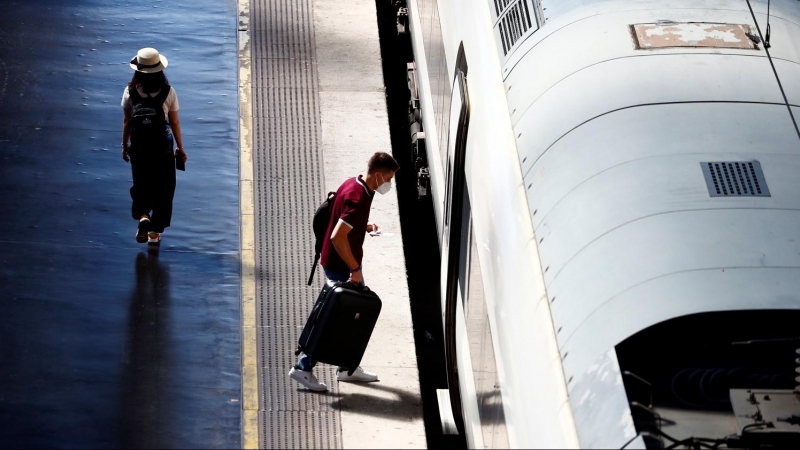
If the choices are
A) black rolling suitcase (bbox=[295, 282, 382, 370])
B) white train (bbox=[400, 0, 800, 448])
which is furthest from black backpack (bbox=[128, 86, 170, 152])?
white train (bbox=[400, 0, 800, 448])

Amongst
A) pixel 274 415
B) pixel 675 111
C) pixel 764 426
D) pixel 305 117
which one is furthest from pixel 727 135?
pixel 305 117

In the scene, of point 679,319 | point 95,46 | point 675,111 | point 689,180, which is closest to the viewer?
point 679,319

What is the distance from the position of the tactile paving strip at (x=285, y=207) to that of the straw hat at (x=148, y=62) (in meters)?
1.67

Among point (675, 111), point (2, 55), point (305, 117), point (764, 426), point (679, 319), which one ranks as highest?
point (2, 55)

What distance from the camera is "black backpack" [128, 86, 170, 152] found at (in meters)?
8.36

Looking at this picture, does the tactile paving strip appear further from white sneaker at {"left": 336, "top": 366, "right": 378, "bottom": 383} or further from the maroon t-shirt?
the maroon t-shirt

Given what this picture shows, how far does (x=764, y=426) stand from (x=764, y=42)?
6.81 feet

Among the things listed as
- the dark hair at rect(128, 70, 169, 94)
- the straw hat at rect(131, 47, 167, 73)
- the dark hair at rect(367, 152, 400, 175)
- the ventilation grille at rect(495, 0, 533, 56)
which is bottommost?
the dark hair at rect(367, 152, 400, 175)

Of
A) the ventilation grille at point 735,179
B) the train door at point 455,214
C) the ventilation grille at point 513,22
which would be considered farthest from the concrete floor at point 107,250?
the ventilation grille at point 735,179

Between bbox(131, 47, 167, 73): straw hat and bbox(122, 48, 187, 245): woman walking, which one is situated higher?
bbox(131, 47, 167, 73): straw hat

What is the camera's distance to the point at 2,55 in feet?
38.2

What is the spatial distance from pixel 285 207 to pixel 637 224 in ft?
16.9

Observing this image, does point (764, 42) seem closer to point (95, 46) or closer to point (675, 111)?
point (675, 111)

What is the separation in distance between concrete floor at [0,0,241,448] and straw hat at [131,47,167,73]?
151cm
